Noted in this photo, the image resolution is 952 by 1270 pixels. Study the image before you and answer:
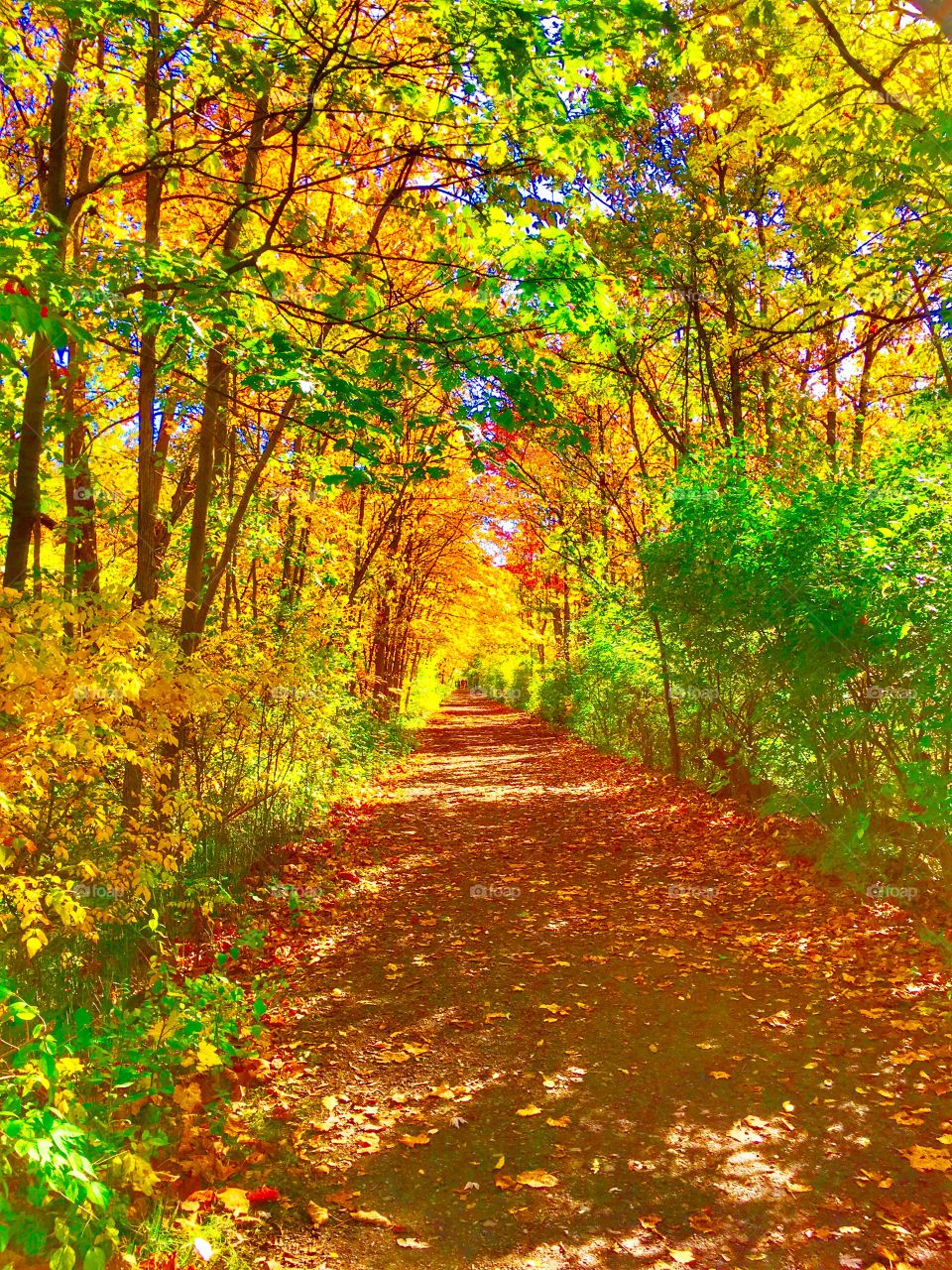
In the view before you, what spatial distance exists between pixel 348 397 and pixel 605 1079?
395 centimetres

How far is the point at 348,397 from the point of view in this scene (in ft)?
14.0

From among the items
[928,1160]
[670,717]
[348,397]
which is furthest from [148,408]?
[670,717]

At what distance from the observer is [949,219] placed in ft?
20.4

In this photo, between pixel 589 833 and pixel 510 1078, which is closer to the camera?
pixel 510 1078

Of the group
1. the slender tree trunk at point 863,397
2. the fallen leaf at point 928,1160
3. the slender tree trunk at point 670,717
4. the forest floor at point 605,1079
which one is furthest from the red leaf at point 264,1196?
the slender tree trunk at point 863,397

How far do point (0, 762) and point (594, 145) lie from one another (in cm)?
473

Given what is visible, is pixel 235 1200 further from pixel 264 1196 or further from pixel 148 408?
pixel 148 408

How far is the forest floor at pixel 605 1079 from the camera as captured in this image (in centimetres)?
302

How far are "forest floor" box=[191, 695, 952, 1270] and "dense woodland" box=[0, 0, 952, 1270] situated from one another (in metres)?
0.66

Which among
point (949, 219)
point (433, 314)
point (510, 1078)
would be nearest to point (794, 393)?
point (949, 219)

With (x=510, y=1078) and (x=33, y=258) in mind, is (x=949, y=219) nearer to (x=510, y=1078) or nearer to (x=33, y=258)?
(x=33, y=258)

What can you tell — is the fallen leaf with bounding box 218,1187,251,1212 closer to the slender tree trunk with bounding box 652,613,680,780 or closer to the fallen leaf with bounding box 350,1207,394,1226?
the fallen leaf with bounding box 350,1207,394,1226

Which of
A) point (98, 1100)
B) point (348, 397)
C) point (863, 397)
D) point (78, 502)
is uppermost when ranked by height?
point (863, 397)

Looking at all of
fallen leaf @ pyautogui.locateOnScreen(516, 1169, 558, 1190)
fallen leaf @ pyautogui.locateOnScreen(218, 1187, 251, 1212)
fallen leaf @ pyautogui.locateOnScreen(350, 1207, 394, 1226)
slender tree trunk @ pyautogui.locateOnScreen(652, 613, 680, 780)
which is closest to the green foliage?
fallen leaf @ pyautogui.locateOnScreen(218, 1187, 251, 1212)
